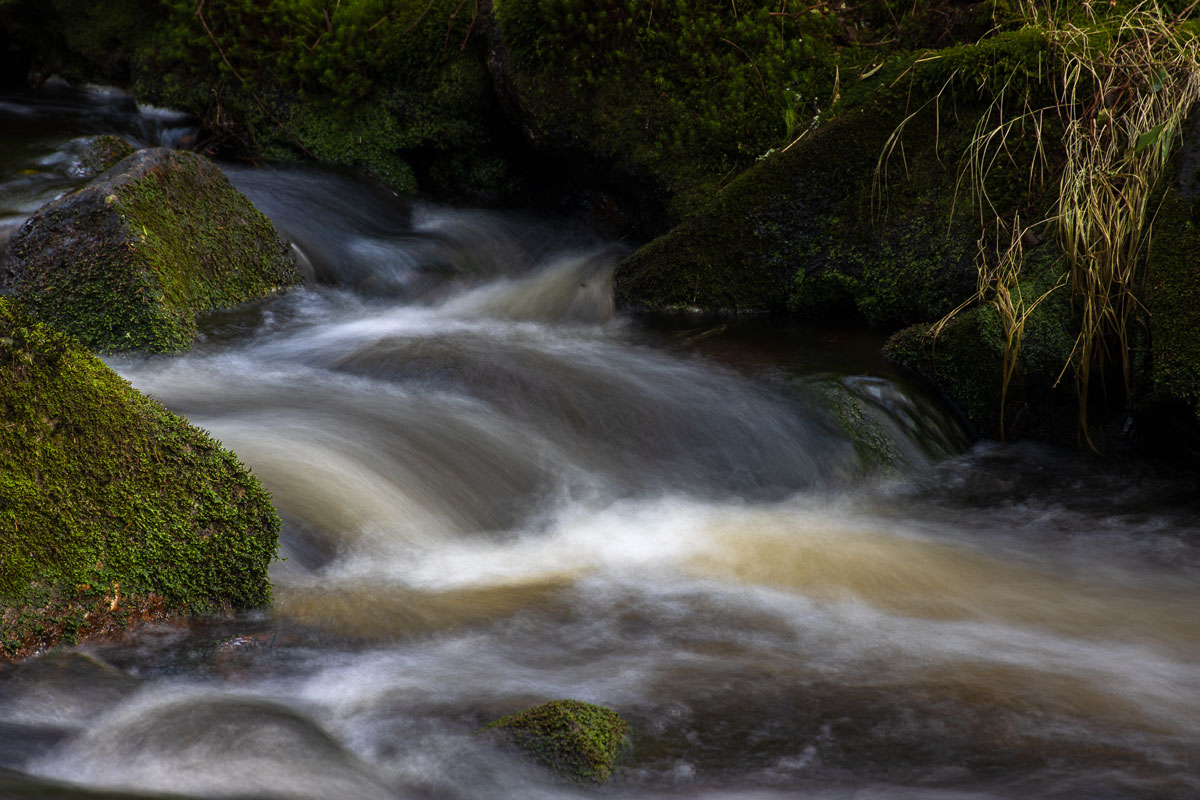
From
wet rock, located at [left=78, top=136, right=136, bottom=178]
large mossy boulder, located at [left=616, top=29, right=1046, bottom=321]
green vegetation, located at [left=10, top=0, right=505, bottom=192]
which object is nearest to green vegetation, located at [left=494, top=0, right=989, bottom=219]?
large mossy boulder, located at [left=616, top=29, right=1046, bottom=321]

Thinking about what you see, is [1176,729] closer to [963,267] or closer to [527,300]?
[963,267]

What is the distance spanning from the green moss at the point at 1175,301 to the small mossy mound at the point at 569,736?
2.96m

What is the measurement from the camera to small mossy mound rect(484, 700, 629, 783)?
7.74 feet

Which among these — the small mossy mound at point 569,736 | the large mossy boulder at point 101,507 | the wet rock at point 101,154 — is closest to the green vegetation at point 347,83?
→ the wet rock at point 101,154

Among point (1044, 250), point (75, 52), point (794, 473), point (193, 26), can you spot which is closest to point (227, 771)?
point (794, 473)

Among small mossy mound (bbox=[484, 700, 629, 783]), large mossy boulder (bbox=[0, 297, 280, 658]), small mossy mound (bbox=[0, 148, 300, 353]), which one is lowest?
small mossy mound (bbox=[484, 700, 629, 783])

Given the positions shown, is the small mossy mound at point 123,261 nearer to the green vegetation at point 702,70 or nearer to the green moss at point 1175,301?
the green vegetation at point 702,70

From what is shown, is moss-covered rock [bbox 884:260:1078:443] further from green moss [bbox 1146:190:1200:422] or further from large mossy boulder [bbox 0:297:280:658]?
large mossy boulder [bbox 0:297:280:658]

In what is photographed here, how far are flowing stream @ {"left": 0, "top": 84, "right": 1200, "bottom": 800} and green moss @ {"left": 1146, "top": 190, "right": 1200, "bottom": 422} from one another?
488 mm

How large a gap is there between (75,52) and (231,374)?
19.9 feet

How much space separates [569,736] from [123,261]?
3.75 m

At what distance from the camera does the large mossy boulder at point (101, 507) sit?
104 inches

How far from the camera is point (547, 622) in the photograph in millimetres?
3199

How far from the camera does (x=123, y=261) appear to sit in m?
5.04
